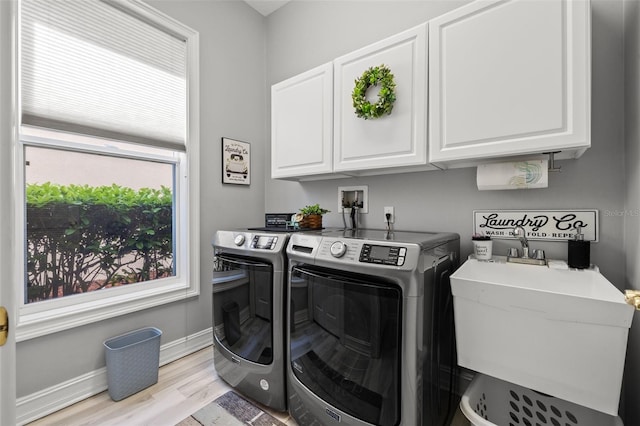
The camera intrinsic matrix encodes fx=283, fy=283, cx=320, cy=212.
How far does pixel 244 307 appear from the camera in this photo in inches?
67.2

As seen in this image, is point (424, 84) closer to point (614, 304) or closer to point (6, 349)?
point (614, 304)

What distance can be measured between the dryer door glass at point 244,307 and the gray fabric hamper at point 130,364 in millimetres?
409

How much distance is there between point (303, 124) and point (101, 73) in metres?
1.31

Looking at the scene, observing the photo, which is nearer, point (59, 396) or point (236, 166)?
point (59, 396)

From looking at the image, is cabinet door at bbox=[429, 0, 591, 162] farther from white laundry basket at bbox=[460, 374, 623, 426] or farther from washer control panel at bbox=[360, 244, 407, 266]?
white laundry basket at bbox=[460, 374, 623, 426]

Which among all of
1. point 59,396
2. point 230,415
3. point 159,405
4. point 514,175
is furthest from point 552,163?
point 59,396

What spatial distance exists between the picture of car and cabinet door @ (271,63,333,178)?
1.72 ft

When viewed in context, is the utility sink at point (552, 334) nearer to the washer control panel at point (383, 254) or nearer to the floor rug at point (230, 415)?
the washer control panel at point (383, 254)

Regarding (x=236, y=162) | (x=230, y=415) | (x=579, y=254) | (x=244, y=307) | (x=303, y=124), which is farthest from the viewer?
(x=236, y=162)

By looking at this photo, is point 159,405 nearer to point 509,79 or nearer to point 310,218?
point 310,218

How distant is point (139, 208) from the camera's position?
2.09 meters

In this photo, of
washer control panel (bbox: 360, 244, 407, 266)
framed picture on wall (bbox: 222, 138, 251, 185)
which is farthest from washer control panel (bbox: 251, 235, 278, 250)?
framed picture on wall (bbox: 222, 138, 251, 185)

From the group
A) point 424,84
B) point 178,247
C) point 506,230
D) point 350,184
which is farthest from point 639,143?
point 178,247

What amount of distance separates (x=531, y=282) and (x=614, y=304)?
17.8 inches
